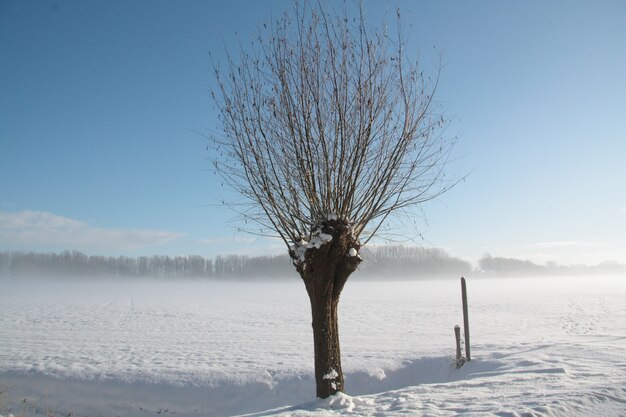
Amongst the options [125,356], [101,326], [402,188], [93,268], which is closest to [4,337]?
[101,326]

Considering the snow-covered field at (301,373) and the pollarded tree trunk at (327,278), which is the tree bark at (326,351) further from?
the snow-covered field at (301,373)

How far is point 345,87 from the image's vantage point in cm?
705

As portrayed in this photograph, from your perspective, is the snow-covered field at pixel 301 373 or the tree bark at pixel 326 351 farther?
the tree bark at pixel 326 351

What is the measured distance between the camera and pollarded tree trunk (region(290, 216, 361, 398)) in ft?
23.5

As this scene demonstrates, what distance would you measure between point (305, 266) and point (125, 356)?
913 cm

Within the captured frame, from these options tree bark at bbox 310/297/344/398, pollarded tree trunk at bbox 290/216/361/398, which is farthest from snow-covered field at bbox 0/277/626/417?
pollarded tree trunk at bbox 290/216/361/398

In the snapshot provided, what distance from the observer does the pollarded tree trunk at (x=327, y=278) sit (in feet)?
23.5

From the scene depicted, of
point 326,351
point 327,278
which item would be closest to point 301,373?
point 326,351

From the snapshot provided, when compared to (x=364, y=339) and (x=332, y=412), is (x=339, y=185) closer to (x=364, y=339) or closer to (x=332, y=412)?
(x=332, y=412)

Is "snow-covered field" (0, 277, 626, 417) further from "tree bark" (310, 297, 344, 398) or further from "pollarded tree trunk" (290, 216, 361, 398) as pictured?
"pollarded tree trunk" (290, 216, 361, 398)

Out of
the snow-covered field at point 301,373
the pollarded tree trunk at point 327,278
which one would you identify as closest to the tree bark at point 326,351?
the pollarded tree trunk at point 327,278

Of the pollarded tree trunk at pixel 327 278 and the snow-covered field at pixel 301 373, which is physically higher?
the pollarded tree trunk at pixel 327 278

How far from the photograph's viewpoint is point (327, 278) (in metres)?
7.36

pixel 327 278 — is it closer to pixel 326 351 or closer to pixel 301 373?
pixel 326 351
